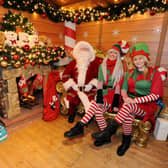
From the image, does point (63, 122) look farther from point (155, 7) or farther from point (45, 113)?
point (155, 7)

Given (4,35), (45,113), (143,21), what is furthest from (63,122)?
(143,21)

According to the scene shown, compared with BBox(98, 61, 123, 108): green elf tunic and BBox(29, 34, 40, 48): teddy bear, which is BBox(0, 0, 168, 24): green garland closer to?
BBox(29, 34, 40, 48): teddy bear

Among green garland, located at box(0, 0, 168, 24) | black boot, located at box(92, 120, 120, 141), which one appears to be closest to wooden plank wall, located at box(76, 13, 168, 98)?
green garland, located at box(0, 0, 168, 24)

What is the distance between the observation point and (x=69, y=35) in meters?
2.99

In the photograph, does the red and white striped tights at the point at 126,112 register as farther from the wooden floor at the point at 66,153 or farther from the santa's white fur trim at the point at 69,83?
the santa's white fur trim at the point at 69,83

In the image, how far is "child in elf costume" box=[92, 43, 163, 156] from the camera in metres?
1.38

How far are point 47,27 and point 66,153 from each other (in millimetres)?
2437

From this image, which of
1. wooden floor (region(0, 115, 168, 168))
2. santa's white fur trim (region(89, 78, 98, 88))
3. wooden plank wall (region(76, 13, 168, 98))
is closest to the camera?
wooden floor (region(0, 115, 168, 168))

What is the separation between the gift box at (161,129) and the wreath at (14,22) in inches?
98.7

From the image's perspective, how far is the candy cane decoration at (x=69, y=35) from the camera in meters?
2.91

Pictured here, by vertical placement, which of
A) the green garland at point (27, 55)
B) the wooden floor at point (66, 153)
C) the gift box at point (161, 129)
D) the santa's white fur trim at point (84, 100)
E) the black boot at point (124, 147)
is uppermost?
the green garland at point (27, 55)

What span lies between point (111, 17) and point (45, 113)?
85.2 inches

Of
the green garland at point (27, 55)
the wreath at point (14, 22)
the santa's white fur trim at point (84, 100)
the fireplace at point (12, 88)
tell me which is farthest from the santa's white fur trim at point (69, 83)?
the wreath at point (14, 22)

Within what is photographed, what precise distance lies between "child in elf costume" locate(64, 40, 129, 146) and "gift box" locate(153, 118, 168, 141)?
596 mm
